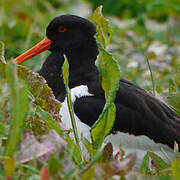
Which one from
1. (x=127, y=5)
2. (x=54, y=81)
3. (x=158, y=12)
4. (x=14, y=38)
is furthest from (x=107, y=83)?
(x=127, y=5)

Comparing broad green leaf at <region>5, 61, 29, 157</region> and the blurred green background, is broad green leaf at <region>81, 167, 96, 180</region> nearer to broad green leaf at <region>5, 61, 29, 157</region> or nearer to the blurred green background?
broad green leaf at <region>5, 61, 29, 157</region>

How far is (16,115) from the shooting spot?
228cm

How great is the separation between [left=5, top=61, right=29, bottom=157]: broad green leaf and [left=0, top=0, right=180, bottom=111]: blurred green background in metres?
2.74

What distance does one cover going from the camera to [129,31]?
7.75 m

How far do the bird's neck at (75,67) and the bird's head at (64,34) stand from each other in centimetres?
5

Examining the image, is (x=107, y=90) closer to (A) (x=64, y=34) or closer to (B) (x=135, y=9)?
(A) (x=64, y=34)

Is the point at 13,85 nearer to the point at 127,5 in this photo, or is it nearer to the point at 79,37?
the point at 79,37

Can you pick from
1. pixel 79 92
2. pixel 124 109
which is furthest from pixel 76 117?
pixel 124 109

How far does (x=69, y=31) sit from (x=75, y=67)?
0.34 meters

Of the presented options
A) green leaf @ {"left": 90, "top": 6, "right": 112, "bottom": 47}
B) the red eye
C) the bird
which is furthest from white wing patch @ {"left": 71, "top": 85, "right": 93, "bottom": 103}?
the red eye

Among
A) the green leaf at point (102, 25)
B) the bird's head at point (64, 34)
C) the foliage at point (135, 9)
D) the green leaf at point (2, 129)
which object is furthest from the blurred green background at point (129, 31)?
the green leaf at point (2, 129)

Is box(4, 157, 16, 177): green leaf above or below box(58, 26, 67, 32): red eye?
below

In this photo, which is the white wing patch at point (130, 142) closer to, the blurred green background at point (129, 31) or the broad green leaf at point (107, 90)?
the broad green leaf at point (107, 90)

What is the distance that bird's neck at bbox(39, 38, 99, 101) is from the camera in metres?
3.75
